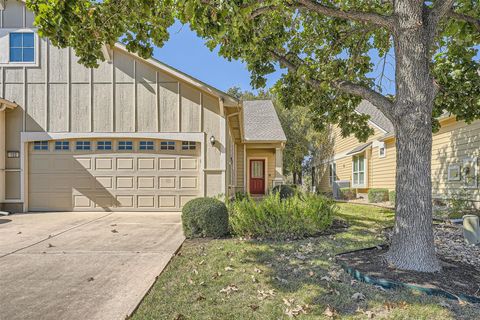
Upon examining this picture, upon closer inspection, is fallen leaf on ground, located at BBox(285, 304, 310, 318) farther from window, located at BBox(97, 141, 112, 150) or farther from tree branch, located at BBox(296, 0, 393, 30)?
window, located at BBox(97, 141, 112, 150)

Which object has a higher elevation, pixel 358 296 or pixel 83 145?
pixel 83 145

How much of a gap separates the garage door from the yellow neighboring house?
782 cm

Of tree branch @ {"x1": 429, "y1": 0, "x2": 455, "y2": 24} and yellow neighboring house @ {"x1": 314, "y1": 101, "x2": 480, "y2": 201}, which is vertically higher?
tree branch @ {"x1": 429, "y1": 0, "x2": 455, "y2": 24}

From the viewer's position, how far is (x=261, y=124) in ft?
59.0

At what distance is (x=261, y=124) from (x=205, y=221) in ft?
40.3

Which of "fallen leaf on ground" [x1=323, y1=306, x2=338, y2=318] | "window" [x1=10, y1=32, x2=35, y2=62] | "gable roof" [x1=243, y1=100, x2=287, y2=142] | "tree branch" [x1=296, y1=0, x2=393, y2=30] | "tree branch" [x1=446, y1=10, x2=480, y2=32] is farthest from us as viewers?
"gable roof" [x1=243, y1=100, x2=287, y2=142]

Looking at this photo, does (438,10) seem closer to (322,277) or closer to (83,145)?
(322,277)

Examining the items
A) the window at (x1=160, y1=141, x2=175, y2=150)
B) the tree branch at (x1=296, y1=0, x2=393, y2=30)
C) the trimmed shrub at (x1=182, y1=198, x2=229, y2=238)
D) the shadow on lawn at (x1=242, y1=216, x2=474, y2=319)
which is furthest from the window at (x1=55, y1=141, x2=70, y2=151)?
the tree branch at (x1=296, y1=0, x2=393, y2=30)

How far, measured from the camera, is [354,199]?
16.7 meters

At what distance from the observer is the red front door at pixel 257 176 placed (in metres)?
19.0

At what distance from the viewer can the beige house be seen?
33.0 feet

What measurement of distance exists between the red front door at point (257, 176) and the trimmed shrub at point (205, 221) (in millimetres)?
12531

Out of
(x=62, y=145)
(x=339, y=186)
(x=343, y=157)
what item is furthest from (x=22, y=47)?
(x=343, y=157)

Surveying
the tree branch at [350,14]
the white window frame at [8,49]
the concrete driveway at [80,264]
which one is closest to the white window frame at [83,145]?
the concrete driveway at [80,264]
